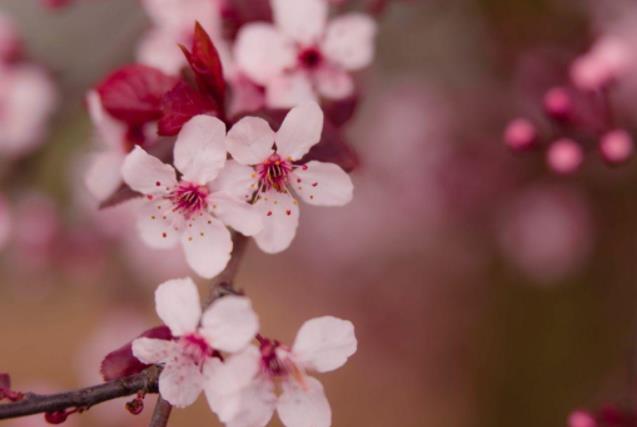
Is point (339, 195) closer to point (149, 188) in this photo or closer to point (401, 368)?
point (149, 188)

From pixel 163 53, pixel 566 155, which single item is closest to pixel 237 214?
pixel 163 53

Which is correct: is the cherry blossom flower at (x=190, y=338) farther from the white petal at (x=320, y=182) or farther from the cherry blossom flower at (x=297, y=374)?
the white petal at (x=320, y=182)

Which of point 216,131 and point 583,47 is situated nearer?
point 216,131

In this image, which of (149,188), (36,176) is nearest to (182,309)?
(149,188)

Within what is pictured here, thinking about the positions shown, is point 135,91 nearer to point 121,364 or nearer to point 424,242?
point 121,364

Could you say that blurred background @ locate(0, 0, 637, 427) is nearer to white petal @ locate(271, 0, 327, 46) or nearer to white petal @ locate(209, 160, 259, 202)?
white petal @ locate(271, 0, 327, 46)

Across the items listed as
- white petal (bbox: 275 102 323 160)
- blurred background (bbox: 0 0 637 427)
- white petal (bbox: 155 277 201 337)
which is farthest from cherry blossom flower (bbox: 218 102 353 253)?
blurred background (bbox: 0 0 637 427)
